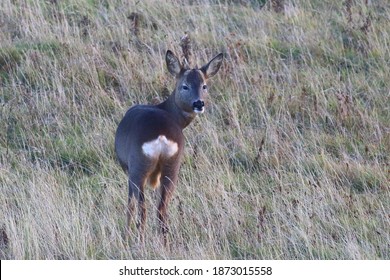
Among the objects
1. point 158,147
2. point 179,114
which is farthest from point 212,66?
point 158,147

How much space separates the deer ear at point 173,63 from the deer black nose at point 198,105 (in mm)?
440

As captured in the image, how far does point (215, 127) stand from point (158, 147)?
263cm

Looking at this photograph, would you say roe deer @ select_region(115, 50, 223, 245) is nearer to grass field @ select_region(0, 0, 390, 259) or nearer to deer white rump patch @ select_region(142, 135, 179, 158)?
deer white rump patch @ select_region(142, 135, 179, 158)

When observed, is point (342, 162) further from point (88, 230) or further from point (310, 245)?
point (88, 230)

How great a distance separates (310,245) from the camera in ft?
26.0

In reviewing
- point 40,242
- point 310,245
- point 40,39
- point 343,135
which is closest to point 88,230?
point 40,242

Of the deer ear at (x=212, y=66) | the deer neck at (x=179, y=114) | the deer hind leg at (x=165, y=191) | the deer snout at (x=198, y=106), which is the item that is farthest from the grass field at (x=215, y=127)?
the deer ear at (x=212, y=66)

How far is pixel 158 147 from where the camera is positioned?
795 centimetres

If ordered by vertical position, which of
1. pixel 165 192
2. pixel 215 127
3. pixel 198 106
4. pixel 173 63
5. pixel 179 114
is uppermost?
pixel 173 63

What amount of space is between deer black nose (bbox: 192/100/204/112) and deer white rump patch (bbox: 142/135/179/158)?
0.66 m

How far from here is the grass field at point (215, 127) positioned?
317 inches

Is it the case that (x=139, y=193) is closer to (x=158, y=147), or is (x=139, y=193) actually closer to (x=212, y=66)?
Answer: (x=158, y=147)

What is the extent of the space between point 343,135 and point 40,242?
3.89m

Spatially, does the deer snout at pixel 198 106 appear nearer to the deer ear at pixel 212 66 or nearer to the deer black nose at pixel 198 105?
the deer black nose at pixel 198 105
